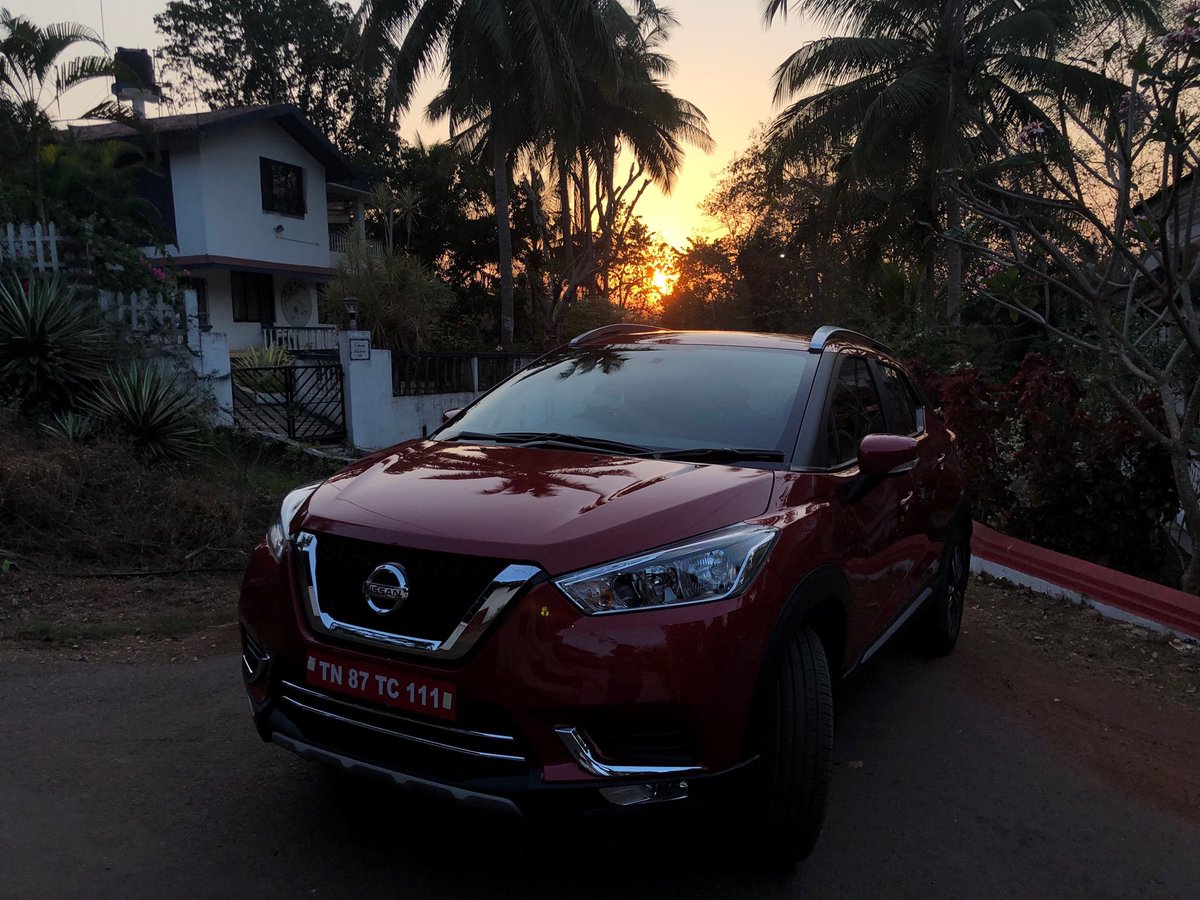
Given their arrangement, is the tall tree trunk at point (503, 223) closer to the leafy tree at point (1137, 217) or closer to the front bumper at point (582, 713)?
the leafy tree at point (1137, 217)

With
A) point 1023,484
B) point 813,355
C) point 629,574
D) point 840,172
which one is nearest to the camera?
point 629,574

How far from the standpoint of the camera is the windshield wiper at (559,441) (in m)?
3.27

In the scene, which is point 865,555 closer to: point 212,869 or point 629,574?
point 629,574

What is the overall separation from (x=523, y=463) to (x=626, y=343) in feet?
4.31

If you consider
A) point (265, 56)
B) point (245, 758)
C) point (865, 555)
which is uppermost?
point (265, 56)

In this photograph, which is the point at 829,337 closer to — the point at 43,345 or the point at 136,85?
the point at 43,345

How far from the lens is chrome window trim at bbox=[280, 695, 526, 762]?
2328 mm

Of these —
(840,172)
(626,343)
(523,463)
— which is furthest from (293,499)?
(840,172)

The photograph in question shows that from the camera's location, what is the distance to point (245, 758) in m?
3.49

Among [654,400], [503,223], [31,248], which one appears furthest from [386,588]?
[503,223]

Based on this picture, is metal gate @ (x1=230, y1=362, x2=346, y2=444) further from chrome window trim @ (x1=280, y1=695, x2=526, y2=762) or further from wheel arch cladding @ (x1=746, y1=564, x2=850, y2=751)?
wheel arch cladding @ (x1=746, y1=564, x2=850, y2=751)

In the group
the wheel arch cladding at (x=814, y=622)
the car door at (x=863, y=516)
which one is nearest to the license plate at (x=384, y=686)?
the wheel arch cladding at (x=814, y=622)

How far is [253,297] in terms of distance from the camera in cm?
2361

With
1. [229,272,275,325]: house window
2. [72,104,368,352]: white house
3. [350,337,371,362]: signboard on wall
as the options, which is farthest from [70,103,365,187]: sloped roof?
[350,337,371,362]: signboard on wall
